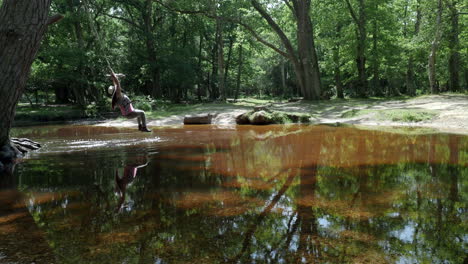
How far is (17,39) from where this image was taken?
7.23 metres

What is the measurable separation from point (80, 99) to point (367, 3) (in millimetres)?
24104

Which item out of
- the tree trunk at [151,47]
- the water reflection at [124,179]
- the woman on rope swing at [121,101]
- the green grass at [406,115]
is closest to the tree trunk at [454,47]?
the green grass at [406,115]

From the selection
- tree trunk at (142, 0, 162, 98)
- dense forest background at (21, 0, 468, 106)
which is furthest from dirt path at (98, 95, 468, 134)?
tree trunk at (142, 0, 162, 98)

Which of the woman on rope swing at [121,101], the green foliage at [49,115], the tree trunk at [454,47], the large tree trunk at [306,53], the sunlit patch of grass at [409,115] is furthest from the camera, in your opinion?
the green foliage at [49,115]

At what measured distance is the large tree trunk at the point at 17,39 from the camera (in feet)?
23.5

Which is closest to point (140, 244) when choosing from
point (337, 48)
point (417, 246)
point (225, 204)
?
point (225, 204)

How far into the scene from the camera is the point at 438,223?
3.43m

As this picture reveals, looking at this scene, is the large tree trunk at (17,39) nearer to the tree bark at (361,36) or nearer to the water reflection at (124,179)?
the water reflection at (124,179)

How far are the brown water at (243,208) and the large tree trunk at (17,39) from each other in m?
1.72

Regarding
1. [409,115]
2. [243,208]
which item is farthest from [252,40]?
[243,208]

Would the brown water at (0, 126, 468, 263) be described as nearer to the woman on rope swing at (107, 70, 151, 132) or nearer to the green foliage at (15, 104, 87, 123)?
the woman on rope swing at (107, 70, 151, 132)

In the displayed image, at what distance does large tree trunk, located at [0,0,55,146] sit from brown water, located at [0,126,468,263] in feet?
5.63

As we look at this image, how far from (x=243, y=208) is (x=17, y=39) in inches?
242

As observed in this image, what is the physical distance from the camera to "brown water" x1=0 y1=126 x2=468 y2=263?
2928 millimetres
